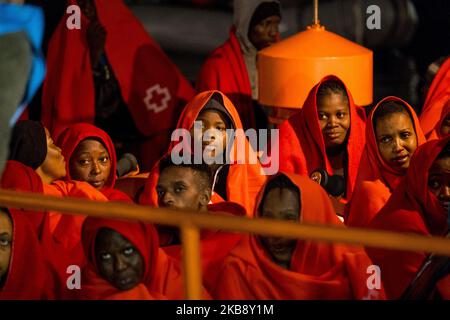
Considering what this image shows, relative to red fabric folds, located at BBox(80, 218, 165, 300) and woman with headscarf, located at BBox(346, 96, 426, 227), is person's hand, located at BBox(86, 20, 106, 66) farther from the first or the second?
red fabric folds, located at BBox(80, 218, 165, 300)

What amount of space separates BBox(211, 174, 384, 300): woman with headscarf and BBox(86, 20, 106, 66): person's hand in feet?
11.6

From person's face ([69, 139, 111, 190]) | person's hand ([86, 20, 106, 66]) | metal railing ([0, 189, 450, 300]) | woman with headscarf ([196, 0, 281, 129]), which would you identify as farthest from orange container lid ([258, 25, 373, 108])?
metal railing ([0, 189, 450, 300])


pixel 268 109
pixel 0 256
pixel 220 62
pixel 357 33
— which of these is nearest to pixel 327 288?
pixel 0 256

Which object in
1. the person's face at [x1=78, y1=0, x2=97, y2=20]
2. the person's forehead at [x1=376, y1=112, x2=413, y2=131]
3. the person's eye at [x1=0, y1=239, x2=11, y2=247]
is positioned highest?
the person's face at [x1=78, y1=0, x2=97, y2=20]

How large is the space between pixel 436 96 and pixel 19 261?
317 cm

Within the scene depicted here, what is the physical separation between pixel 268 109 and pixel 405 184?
231 centimetres

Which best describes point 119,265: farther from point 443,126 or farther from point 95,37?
point 95,37

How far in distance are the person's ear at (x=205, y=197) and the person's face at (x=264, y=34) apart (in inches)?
115

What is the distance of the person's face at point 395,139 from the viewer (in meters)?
6.95

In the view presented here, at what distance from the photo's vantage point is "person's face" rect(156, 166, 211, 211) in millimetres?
6254

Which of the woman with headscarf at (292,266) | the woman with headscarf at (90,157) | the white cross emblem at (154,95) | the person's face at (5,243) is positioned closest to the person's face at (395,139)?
the woman with headscarf at (90,157)

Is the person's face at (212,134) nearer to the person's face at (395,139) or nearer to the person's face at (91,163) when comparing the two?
the person's face at (91,163)

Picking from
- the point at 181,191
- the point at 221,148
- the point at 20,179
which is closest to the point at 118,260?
the point at 181,191

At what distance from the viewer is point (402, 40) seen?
41.9 feet
